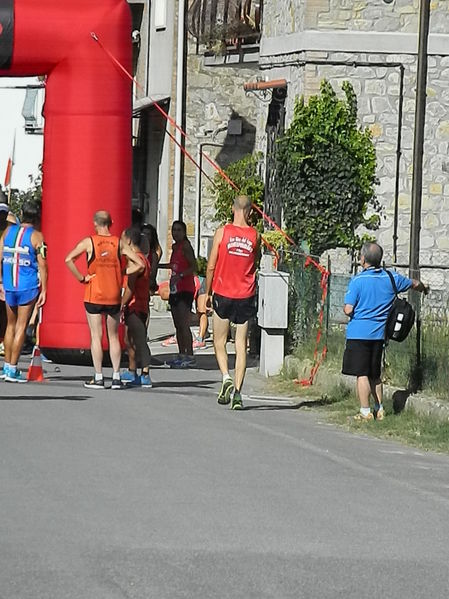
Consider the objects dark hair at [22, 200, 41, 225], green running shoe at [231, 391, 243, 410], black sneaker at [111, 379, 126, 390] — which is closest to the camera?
green running shoe at [231, 391, 243, 410]

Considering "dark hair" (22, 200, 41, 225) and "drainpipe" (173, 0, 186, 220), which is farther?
"drainpipe" (173, 0, 186, 220)

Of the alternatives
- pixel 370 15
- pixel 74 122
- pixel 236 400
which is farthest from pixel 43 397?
pixel 370 15

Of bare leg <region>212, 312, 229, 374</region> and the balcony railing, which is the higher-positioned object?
the balcony railing

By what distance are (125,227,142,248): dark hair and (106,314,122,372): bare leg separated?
859 millimetres

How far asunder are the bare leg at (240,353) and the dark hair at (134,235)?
204 cm

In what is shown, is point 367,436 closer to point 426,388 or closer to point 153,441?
point 426,388

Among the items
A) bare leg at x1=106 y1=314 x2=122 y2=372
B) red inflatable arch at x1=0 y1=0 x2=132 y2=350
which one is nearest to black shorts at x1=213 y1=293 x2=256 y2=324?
bare leg at x1=106 y1=314 x2=122 y2=372

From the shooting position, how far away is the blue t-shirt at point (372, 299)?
1240 cm

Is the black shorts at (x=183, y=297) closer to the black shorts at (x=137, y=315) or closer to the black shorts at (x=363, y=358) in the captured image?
the black shorts at (x=137, y=315)

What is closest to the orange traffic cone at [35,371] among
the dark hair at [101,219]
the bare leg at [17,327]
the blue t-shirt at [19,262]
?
the bare leg at [17,327]

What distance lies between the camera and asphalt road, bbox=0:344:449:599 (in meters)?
6.35

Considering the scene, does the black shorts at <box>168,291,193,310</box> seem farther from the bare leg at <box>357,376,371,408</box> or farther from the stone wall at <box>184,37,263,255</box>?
the stone wall at <box>184,37,263,255</box>

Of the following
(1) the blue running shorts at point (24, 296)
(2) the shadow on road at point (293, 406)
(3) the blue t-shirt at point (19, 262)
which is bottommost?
(2) the shadow on road at point (293, 406)

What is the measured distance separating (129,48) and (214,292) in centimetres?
459
